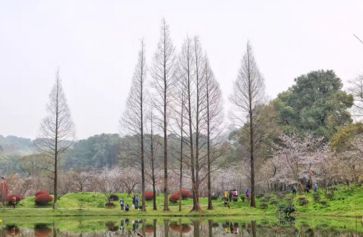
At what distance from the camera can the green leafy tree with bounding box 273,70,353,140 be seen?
154 ft

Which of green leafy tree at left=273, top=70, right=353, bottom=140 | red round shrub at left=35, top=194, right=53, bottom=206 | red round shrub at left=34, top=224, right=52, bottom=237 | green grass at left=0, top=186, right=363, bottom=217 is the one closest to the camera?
red round shrub at left=34, top=224, right=52, bottom=237

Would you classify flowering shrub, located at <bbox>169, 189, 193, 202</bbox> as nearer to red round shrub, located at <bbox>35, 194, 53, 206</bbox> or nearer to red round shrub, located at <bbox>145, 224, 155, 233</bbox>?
red round shrub, located at <bbox>35, 194, 53, 206</bbox>

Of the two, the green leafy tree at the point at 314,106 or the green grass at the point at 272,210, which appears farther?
the green leafy tree at the point at 314,106

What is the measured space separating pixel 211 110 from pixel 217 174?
25207 millimetres

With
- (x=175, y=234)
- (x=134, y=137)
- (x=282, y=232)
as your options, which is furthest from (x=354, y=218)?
(x=134, y=137)

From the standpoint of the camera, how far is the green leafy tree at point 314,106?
46969 mm

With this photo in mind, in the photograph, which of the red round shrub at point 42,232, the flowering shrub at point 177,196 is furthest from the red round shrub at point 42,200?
the red round shrub at point 42,232

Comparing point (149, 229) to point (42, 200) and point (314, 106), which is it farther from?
point (314, 106)

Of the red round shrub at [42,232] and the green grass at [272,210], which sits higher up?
the green grass at [272,210]

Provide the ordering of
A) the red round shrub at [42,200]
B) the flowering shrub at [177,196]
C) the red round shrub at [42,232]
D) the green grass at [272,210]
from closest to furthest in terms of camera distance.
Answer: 1. the red round shrub at [42,232]
2. the green grass at [272,210]
3. the red round shrub at [42,200]
4. the flowering shrub at [177,196]

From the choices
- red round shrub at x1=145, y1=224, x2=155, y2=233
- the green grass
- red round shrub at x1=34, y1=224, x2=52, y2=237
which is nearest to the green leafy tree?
the green grass

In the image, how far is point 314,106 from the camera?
4978 cm

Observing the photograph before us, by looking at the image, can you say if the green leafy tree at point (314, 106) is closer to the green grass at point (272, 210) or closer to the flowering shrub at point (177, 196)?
the flowering shrub at point (177, 196)

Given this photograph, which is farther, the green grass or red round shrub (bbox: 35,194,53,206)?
red round shrub (bbox: 35,194,53,206)
